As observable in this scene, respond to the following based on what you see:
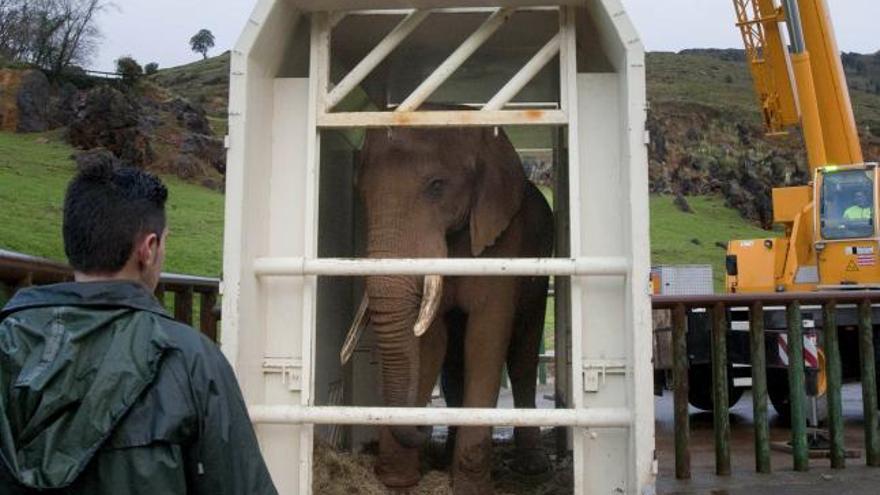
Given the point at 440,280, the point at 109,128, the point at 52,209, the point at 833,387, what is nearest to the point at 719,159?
the point at 109,128

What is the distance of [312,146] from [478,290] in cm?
183

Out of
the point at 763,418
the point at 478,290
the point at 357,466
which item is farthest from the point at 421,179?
the point at 763,418

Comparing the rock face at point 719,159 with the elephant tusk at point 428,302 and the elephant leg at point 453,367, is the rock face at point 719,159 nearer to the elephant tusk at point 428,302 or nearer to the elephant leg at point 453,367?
the elephant leg at point 453,367

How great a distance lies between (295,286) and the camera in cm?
396

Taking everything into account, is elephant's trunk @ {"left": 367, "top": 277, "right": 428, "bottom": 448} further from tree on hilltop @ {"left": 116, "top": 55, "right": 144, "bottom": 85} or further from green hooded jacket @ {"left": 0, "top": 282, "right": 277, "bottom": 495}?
tree on hilltop @ {"left": 116, "top": 55, "right": 144, "bottom": 85}

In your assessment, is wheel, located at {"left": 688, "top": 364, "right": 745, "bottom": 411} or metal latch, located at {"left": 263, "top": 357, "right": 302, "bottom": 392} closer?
metal latch, located at {"left": 263, "top": 357, "right": 302, "bottom": 392}

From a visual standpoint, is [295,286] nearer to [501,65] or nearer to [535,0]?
[535,0]

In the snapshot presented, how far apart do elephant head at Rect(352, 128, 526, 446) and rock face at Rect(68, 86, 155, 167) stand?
43.5m

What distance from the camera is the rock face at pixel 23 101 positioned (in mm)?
50906

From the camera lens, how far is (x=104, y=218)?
2.10 metres

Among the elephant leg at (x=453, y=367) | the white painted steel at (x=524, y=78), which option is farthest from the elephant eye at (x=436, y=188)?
the white painted steel at (x=524, y=78)

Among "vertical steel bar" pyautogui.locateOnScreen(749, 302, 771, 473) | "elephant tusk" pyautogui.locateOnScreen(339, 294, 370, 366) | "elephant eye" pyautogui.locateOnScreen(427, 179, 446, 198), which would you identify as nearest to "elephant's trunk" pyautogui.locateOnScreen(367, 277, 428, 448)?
"elephant tusk" pyautogui.locateOnScreen(339, 294, 370, 366)

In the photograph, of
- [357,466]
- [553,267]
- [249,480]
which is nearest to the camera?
[249,480]

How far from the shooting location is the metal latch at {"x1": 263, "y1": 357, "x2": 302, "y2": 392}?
3.89 m
